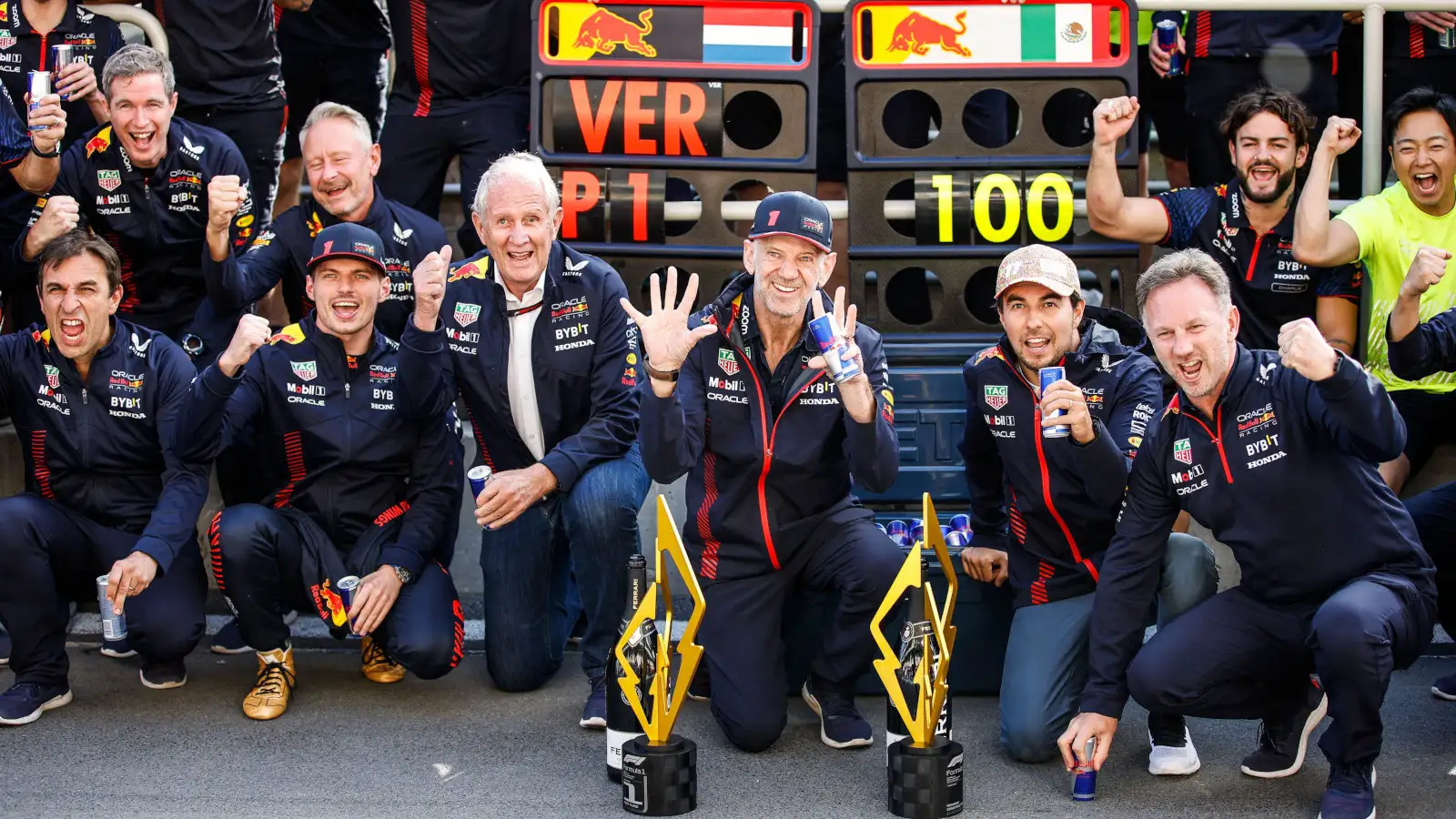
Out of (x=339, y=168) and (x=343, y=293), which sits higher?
(x=339, y=168)

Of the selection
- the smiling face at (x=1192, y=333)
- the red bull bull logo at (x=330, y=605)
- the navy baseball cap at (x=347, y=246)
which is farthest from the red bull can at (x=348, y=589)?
the smiling face at (x=1192, y=333)

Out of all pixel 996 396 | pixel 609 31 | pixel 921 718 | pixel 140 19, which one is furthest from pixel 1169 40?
pixel 140 19

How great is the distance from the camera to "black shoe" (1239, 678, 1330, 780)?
4.32 meters

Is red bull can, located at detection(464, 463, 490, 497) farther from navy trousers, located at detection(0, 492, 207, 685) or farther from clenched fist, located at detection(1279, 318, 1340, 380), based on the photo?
clenched fist, located at detection(1279, 318, 1340, 380)

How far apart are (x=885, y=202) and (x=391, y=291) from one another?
1.78 meters

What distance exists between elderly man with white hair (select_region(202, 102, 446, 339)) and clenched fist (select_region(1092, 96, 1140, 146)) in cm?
236

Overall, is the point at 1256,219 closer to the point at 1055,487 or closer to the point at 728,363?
the point at 1055,487

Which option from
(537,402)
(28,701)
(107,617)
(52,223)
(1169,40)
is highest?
(1169,40)

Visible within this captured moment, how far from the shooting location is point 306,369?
513 centimetres

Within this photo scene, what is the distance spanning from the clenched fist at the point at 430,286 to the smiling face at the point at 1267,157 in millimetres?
2637

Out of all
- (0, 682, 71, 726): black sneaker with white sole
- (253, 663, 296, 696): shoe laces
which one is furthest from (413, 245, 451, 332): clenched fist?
(0, 682, 71, 726): black sneaker with white sole

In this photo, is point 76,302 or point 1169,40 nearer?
point 76,302

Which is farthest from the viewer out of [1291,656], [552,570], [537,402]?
[552,570]

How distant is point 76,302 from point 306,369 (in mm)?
717
